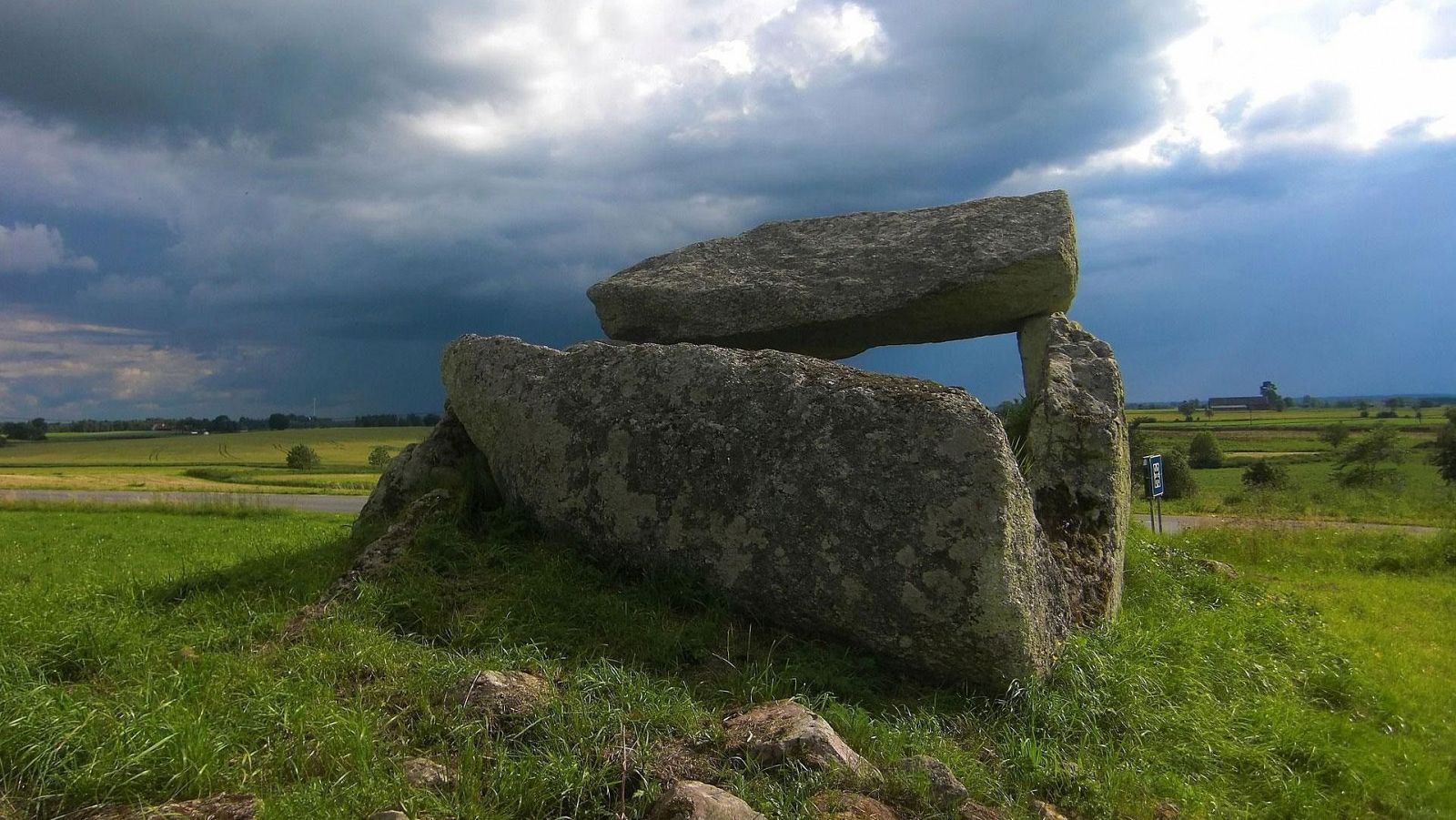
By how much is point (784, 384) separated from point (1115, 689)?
11.0 ft

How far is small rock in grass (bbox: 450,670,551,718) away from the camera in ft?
16.5

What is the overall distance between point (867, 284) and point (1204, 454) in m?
46.7

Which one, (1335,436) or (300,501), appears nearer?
(300,501)

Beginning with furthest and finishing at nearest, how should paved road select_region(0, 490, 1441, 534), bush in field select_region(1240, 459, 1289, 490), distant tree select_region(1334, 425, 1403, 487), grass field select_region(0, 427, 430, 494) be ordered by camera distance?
grass field select_region(0, 427, 430, 494) < bush in field select_region(1240, 459, 1289, 490) < distant tree select_region(1334, 425, 1403, 487) < paved road select_region(0, 490, 1441, 534)

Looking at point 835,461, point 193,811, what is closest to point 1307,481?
point 835,461

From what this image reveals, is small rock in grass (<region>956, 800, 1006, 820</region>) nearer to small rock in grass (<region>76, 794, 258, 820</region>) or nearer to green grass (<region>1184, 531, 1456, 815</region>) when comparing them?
small rock in grass (<region>76, 794, 258, 820</region>)

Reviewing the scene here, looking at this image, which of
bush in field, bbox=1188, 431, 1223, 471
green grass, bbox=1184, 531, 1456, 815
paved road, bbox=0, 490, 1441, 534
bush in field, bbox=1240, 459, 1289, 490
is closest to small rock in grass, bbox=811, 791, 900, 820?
green grass, bbox=1184, 531, 1456, 815

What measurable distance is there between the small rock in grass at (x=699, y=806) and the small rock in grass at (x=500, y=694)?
116 centimetres

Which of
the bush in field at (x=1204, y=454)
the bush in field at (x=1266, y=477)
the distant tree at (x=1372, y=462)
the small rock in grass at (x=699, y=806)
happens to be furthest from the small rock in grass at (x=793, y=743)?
the bush in field at (x=1204, y=454)

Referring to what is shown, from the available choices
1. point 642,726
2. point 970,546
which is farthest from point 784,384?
point 642,726

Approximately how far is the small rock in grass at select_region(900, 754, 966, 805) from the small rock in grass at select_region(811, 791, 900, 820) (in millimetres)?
324

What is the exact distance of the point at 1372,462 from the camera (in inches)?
1406

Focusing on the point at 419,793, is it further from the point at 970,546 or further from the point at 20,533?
the point at 20,533

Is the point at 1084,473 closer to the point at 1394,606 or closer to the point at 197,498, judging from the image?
the point at 1394,606
